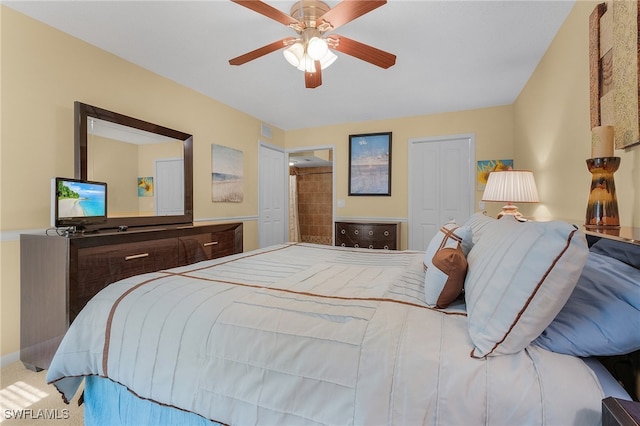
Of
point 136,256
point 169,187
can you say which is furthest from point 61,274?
point 169,187

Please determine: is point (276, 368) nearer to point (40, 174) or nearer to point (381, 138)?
point (40, 174)

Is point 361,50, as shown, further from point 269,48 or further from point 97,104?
point 97,104

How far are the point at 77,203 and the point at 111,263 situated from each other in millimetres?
527

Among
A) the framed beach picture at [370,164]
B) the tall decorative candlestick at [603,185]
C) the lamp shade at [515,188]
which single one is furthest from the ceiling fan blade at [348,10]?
the framed beach picture at [370,164]

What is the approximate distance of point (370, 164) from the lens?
4.65 meters

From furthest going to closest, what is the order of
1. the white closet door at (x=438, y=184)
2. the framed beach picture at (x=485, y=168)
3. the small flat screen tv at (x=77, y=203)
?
the white closet door at (x=438, y=184) < the framed beach picture at (x=485, y=168) < the small flat screen tv at (x=77, y=203)

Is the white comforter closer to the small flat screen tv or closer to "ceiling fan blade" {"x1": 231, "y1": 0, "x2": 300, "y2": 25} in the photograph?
the small flat screen tv

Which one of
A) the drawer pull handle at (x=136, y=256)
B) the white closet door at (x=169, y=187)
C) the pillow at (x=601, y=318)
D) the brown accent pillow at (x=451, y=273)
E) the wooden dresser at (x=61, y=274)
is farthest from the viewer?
the white closet door at (x=169, y=187)

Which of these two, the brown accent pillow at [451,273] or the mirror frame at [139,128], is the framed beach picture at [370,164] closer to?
the mirror frame at [139,128]

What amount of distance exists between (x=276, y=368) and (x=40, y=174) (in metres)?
2.49

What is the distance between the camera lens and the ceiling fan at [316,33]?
64.3 inches

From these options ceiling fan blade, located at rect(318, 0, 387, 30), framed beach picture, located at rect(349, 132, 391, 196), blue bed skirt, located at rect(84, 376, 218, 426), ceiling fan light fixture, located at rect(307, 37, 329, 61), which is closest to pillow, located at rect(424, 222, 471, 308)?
blue bed skirt, located at rect(84, 376, 218, 426)

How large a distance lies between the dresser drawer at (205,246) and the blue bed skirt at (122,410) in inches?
56.1

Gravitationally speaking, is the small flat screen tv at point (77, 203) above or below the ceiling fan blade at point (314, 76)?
below
